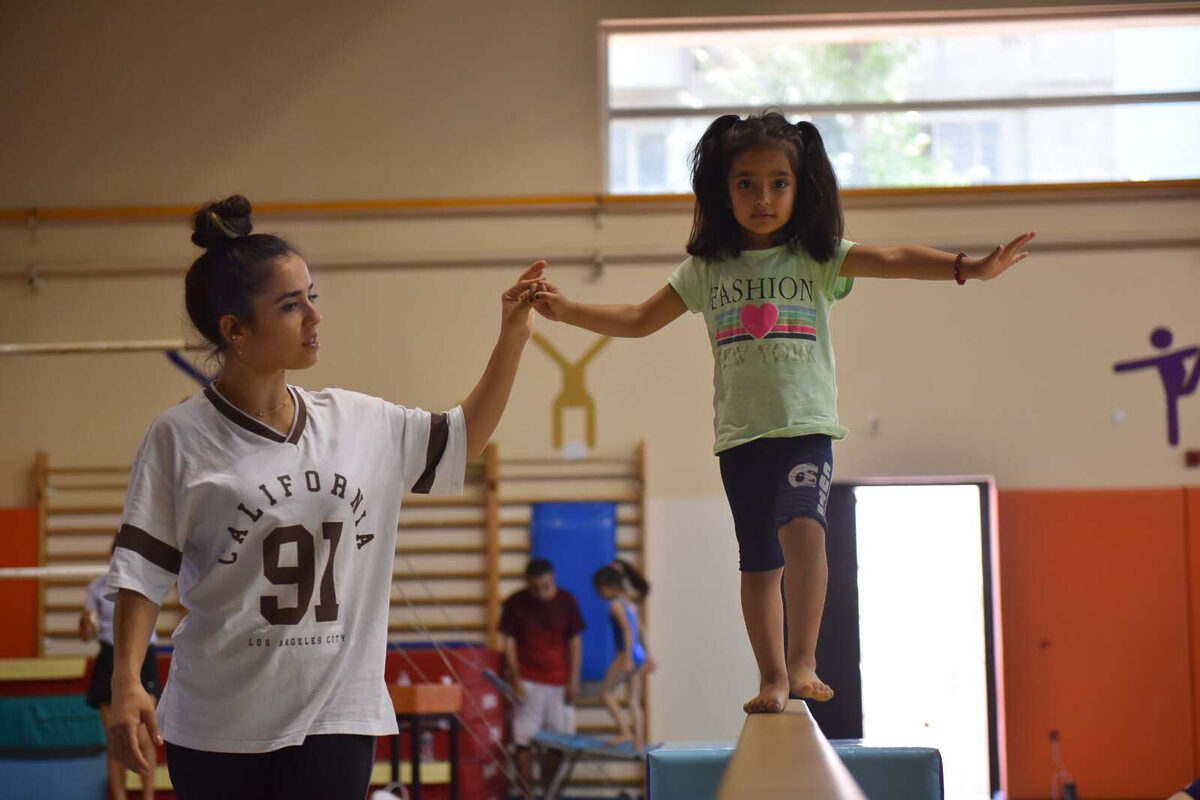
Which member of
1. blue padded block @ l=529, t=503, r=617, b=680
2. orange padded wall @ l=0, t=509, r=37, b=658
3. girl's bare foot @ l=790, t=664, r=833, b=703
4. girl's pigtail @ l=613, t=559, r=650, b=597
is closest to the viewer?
girl's bare foot @ l=790, t=664, r=833, b=703

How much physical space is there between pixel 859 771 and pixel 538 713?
4.24 metres

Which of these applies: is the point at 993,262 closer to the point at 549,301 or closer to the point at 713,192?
the point at 713,192

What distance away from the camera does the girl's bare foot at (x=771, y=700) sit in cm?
191

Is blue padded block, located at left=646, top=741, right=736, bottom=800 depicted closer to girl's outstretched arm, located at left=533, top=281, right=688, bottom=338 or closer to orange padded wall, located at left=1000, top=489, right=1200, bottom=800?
girl's outstretched arm, located at left=533, top=281, right=688, bottom=338

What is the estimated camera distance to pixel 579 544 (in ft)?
21.1

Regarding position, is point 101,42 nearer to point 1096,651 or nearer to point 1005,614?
point 1005,614

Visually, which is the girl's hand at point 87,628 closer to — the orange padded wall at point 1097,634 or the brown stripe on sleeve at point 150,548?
the brown stripe on sleeve at point 150,548

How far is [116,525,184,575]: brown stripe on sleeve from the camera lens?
5.15 feet

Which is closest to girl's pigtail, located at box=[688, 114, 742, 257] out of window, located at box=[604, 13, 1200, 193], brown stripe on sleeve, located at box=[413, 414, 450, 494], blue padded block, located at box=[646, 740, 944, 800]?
brown stripe on sleeve, located at box=[413, 414, 450, 494]

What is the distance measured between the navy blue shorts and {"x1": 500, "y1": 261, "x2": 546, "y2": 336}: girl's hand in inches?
18.1

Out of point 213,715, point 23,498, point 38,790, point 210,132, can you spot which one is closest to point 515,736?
point 38,790

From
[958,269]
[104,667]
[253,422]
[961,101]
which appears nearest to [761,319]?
[958,269]

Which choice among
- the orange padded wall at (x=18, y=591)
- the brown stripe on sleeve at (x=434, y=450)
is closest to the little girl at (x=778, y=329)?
the brown stripe on sleeve at (x=434, y=450)

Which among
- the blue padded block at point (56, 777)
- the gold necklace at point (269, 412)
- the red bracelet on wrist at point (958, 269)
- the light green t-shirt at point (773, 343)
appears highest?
the red bracelet on wrist at point (958, 269)
